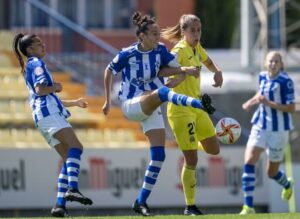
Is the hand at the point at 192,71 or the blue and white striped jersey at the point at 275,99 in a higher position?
the hand at the point at 192,71

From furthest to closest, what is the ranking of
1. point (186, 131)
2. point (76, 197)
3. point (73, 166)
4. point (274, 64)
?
point (274, 64), point (186, 131), point (73, 166), point (76, 197)

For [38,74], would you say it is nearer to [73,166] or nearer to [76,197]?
[73,166]

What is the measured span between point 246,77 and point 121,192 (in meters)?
4.08

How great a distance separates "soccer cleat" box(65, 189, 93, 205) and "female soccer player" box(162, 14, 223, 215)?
1344mm

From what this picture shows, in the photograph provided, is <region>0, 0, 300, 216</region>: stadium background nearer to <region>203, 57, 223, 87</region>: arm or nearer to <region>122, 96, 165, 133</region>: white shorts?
<region>203, 57, 223, 87</region>: arm

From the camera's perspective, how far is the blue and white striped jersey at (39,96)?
12516 mm

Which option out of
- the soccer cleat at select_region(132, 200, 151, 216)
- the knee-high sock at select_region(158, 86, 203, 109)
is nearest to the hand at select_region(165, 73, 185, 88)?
the knee-high sock at select_region(158, 86, 203, 109)

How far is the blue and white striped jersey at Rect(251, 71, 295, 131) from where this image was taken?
15.6 meters

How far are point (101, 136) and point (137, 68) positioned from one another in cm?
733

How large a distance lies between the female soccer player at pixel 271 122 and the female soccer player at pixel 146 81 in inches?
117

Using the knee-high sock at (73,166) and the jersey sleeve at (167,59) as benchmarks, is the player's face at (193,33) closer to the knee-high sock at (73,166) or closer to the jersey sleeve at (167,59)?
the jersey sleeve at (167,59)

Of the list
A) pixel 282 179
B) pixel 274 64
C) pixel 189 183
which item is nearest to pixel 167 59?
pixel 189 183

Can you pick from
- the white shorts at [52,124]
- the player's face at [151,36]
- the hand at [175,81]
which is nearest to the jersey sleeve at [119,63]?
the player's face at [151,36]

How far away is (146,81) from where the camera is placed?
12750 millimetres
